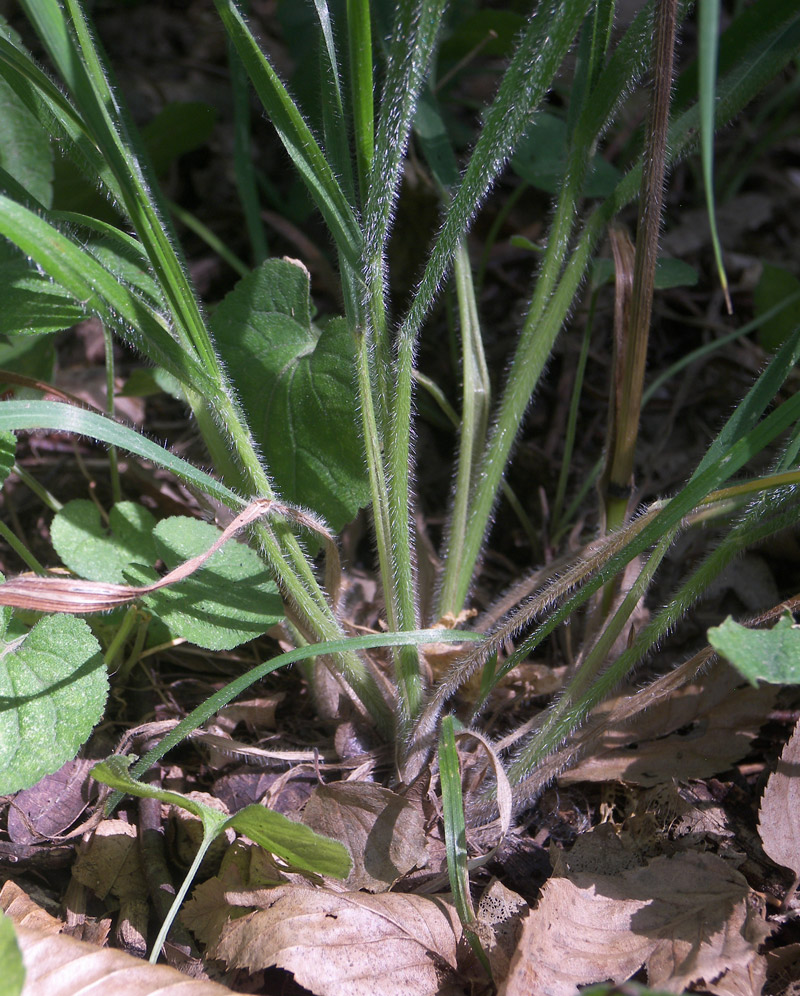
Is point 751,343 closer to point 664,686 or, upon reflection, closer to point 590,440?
point 590,440

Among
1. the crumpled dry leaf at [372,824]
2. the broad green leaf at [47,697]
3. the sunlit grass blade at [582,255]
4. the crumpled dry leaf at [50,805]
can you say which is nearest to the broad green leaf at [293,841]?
the crumpled dry leaf at [372,824]

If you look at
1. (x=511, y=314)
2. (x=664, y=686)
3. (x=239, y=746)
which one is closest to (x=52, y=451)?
(x=239, y=746)

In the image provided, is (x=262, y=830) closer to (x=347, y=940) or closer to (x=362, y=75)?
(x=347, y=940)

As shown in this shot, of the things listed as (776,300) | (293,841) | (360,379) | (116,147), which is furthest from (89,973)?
(776,300)

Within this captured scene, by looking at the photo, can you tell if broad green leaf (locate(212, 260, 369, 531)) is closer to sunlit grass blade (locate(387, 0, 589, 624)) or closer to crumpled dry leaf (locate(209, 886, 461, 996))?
sunlit grass blade (locate(387, 0, 589, 624))

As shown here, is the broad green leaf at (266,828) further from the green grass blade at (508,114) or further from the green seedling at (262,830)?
the green grass blade at (508,114)
